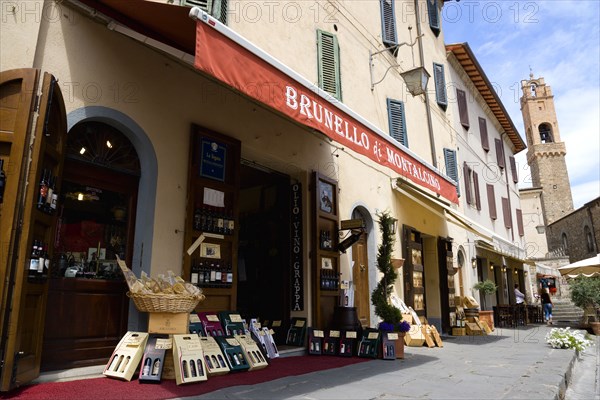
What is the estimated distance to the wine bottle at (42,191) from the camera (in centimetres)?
353

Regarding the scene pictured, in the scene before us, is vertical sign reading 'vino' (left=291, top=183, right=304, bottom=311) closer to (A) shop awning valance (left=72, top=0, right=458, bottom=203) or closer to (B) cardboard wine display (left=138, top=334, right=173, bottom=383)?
(A) shop awning valance (left=72, top=0, right=458, bottom=203)

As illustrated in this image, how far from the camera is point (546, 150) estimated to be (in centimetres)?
4853

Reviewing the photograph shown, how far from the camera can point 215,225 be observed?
5324 mm

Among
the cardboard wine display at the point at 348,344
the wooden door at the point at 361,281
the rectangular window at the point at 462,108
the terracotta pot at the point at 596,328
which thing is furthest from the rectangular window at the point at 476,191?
the cardboard wine display at the point at 348,344

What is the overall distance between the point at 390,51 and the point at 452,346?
7453 mm

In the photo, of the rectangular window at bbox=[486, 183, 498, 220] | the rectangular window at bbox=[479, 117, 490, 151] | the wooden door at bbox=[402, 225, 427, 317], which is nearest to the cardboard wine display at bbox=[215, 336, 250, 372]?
the wooden door at bbox=[402, 225, 427, 317]

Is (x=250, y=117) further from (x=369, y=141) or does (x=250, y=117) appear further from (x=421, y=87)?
(x=421, y=87)

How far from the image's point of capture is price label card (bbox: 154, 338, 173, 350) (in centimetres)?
398

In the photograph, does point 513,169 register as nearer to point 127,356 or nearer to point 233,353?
point 233,353

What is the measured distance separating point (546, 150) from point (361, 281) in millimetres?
49262

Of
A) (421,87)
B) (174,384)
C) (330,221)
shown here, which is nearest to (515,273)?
(421,87)

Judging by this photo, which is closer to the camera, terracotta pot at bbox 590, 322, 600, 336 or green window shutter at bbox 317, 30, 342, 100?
green window shutter at bbox 317, 30, 342, 100

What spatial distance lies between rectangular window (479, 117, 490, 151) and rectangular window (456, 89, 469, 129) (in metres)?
2.19

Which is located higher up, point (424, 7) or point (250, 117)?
point (424, 7)
